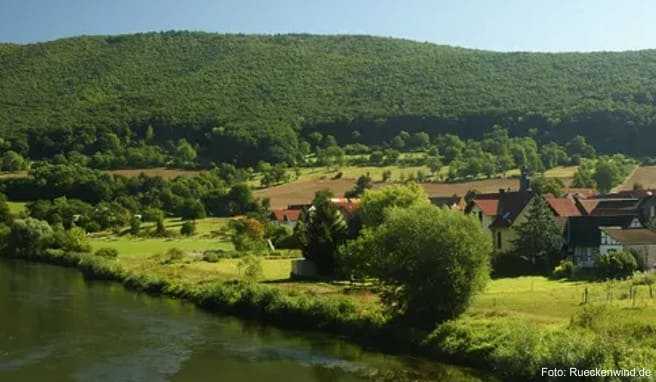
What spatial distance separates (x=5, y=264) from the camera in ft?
256

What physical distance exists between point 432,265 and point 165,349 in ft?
42.4

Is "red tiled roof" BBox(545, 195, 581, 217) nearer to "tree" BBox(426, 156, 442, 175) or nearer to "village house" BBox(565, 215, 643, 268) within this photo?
"village house" BBox(565, 215, 643, 268)

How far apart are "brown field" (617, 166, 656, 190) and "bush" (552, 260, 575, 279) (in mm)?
69518

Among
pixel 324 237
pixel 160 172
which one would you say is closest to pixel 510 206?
pixel 324 237

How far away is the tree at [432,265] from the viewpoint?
37.2 metres

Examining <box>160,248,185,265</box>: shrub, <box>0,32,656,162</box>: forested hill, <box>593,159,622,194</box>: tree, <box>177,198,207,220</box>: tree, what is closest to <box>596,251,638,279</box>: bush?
<box>160,248,185,265</box>: shrub

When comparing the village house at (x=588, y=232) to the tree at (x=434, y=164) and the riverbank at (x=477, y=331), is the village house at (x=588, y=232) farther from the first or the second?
the tree at (x=434, y=164)

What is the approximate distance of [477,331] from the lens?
1358 inches

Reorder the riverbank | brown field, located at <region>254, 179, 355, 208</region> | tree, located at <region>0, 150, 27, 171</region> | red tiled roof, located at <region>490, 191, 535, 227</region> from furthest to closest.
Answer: tree, located at <region>0, 150, 27, 171</region> → brown field, located at <region>254, 179, 355, 208</region> → red tiled roof, located at <region>490, 191, 535, 227</region> → the riverbank

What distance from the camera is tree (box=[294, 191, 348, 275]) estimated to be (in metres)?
56.9

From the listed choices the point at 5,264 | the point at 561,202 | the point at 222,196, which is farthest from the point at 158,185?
the point at 561,202

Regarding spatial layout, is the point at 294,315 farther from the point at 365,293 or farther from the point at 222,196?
the point at 222,196

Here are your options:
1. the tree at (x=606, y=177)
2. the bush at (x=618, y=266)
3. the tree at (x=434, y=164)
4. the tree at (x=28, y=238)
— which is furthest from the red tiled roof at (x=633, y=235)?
the tree at (x=434, y=164)

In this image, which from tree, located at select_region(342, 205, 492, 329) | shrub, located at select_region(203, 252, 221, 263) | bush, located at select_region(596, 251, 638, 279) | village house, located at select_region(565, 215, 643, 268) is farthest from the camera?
shrub, located at select_region(203, 252, 221, 263)
